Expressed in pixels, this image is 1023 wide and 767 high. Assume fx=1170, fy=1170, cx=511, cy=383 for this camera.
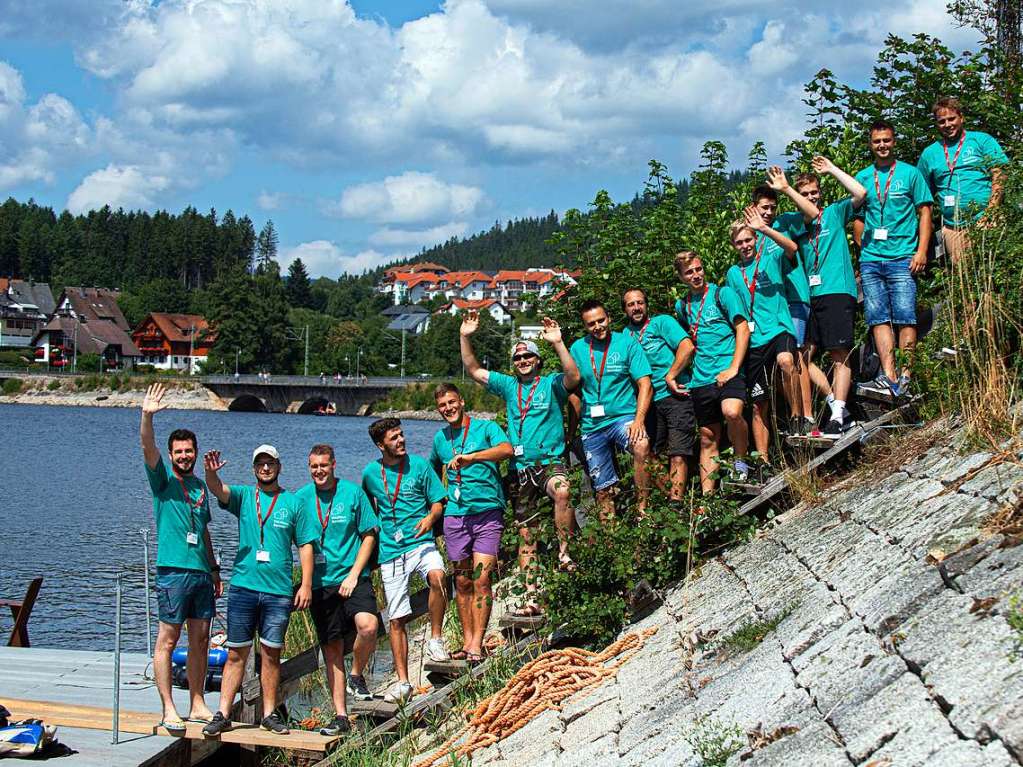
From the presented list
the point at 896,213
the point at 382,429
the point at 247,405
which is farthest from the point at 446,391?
the point at 247,405

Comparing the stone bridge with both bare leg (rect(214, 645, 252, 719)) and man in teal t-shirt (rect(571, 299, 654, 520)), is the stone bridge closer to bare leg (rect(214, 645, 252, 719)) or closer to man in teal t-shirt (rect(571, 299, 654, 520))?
man in teal t-shirt (rect(571, 299, 654, 520))

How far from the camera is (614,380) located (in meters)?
8.63

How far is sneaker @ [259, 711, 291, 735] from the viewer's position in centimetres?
762

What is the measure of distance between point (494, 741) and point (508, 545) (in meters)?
1.76

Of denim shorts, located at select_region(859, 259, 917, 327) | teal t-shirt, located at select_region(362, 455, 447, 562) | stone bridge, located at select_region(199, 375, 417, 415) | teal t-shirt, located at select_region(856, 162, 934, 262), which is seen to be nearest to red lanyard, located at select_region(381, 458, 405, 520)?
teal t-shirt, located at select_region(362, 455, 447, 562)

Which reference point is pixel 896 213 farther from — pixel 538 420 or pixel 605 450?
pixel 538 420

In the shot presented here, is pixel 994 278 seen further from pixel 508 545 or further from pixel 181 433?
pixel 181 433

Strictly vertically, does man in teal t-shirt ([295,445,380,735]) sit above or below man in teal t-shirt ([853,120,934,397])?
below

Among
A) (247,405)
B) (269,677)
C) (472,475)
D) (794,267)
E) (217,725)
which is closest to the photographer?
(217,725)

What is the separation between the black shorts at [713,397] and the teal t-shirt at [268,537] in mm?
2943

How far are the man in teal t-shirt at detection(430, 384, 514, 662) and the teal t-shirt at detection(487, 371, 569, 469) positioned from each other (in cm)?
18

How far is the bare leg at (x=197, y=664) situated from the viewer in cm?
769

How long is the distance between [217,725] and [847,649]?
439 centimetres

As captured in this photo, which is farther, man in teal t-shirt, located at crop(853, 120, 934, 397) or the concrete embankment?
man in teal t-shirt, located at crop(853, 120, 934, 397)
